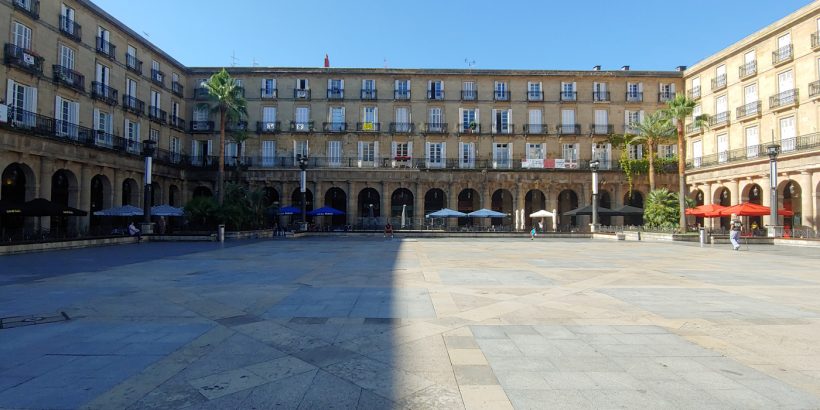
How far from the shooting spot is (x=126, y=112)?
35.9m

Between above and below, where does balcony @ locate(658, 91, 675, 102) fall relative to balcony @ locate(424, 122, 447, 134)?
above

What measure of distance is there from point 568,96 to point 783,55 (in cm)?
1714

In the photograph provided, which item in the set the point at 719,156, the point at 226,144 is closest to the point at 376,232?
the point at 226,144

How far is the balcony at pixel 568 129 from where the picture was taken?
45.8m

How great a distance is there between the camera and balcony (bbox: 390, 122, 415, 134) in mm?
45688

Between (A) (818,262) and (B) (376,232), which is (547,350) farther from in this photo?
(B) (376,232)

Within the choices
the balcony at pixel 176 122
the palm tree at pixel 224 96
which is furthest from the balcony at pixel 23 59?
the balcony at pixel 176 122

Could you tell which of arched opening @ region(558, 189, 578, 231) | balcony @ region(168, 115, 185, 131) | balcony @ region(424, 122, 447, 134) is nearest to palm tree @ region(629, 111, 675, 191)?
arched opening @ region(558, 189, 578, 231)

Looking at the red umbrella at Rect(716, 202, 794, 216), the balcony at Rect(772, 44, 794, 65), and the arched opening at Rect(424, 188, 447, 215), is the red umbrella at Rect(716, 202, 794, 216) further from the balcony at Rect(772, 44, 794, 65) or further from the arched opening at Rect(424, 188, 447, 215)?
the arched opening at Rect(424, 188, 447, 215)

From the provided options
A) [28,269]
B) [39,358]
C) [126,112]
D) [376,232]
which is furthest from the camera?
[376,232]

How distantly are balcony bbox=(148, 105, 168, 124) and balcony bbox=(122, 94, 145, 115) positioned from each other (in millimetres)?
1143

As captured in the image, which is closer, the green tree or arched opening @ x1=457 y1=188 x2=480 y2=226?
the green tree

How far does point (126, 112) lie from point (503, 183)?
3370cm

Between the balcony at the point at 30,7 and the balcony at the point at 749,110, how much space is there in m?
50.9
